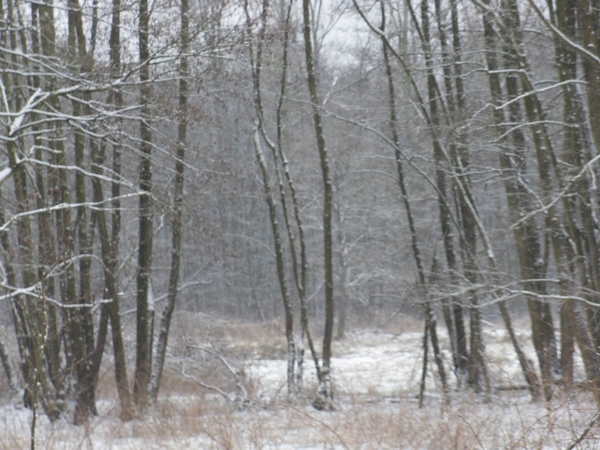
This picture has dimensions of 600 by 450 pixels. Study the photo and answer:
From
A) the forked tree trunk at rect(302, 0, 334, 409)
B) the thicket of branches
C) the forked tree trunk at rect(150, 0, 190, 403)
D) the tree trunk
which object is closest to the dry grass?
the thicket of branches

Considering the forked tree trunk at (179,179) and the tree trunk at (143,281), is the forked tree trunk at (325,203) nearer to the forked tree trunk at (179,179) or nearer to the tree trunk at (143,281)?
the forked tree trunk at (179,179)

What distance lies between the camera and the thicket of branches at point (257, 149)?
679 cm

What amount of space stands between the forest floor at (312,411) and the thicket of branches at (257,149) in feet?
1.70

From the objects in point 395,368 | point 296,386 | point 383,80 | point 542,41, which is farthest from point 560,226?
point 395,368

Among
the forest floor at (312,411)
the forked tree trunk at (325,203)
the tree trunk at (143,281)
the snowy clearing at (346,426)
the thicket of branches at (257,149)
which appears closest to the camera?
the snowy clearing at (346,426)

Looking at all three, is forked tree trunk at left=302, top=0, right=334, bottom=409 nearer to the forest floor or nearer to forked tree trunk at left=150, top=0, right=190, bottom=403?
the forest floor

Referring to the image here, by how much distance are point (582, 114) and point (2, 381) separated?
36.0 feet

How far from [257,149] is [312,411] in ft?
17.3

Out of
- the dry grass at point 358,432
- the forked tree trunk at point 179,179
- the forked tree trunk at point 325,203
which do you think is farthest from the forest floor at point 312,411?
the forked tree trunk at point 179,179

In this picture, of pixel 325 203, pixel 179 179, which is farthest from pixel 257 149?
pixel 179 179

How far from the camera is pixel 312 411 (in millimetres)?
9609

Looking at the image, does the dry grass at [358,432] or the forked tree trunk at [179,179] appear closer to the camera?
the dry grass at [358,432]

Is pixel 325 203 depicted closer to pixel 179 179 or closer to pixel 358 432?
pixel 179 179

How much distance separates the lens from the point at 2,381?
11.7m
